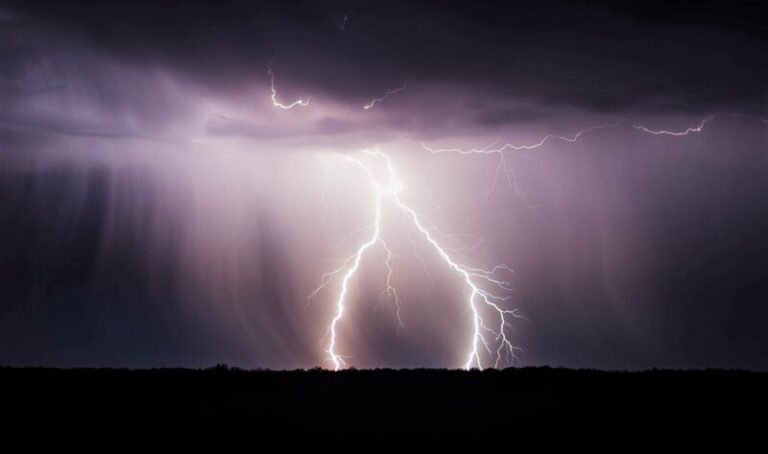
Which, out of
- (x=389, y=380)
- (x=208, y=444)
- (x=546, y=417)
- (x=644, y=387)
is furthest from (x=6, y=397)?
(x=644, y=387)

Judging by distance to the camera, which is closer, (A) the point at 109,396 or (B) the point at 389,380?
(A) the point at 109,396

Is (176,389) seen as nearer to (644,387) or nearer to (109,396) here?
(109,396)

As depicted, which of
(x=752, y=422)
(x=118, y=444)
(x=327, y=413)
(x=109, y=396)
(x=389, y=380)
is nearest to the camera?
(x=118, y=444)

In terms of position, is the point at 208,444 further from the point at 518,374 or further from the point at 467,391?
the point at 518,374

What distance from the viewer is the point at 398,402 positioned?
9977 millimetres

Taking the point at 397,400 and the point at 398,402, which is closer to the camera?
the point at 398,402

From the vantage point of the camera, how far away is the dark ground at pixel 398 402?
8.52 metres

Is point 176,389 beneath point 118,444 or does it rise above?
above

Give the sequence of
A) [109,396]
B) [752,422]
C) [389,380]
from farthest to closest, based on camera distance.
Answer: [389,380], [109,396], [752,422]

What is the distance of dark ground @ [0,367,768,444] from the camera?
8.52 m

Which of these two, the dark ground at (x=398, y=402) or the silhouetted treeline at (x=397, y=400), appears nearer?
the dark ground at (x=398, y=402)

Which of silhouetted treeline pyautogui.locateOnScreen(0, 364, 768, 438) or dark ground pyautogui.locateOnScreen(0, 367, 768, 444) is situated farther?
silhouetted treeline pyautogui.locateOnScreen(0, 364, 768, 438)

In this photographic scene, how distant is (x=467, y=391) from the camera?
1057 centimetres

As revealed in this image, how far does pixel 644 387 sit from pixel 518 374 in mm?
1777
